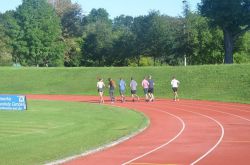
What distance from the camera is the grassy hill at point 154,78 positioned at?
41219mm

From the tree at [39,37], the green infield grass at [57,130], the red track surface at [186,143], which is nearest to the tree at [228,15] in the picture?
the tree at [39,37]

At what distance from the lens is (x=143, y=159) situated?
14078 millimetres

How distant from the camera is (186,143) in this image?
17.0 m

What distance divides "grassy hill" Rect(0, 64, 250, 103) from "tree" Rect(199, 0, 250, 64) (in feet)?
38.7

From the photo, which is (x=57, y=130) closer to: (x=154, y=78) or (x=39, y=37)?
(x=154, y=78)

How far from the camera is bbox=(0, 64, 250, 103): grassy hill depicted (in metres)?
41.2

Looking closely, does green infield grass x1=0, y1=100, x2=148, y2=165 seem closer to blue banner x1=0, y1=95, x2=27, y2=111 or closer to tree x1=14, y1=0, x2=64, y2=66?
blue banner x1=0, y1=95, x2=27, y2=111

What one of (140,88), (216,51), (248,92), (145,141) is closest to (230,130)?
(145,141)

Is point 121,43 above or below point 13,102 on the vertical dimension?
above

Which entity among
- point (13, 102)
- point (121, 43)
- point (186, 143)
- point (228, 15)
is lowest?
point (186, 143)

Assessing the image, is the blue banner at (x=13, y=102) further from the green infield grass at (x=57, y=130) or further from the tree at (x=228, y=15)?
the tree at (x=228, y=15)

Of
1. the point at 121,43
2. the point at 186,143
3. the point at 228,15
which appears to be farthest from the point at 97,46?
the point at 186,143

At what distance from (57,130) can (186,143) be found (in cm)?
546

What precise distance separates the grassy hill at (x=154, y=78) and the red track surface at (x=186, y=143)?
1312cm
